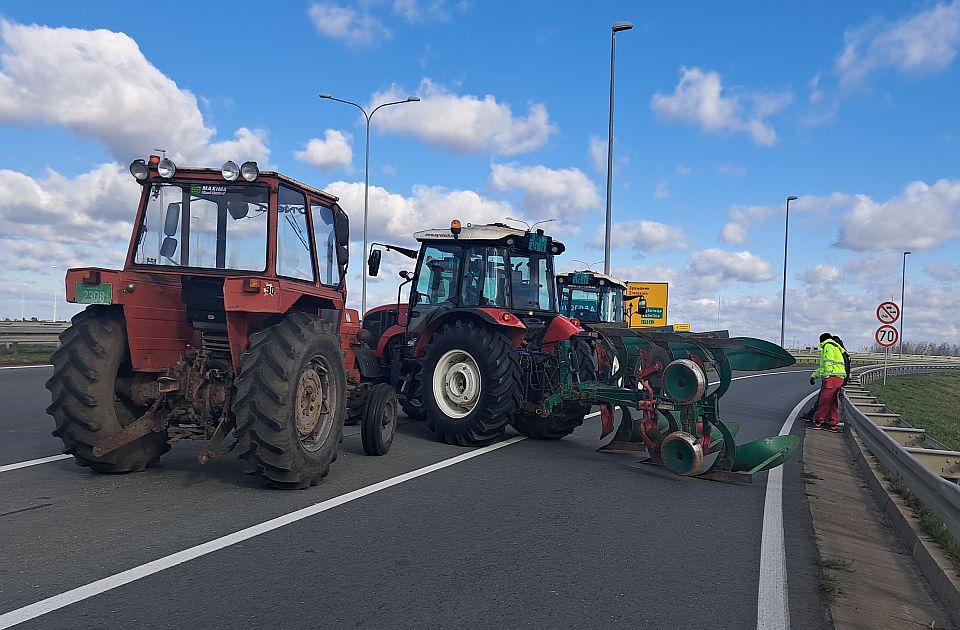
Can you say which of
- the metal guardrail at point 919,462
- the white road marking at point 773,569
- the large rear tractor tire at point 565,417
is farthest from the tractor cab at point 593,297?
the white road marking at point 773,569

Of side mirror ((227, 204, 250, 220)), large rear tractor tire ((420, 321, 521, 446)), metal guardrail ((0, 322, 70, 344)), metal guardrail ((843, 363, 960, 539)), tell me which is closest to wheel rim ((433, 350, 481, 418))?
large rear tractor tire ((420, 321, 521, 446))

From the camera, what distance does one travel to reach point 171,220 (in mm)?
7383

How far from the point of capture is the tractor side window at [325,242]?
8023 millimetres

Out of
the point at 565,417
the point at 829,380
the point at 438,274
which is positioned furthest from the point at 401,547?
the point at 829,380

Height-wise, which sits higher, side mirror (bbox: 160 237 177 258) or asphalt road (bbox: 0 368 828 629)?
side mirror (bbox: 160 237 177 258)

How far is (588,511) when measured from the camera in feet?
22.3

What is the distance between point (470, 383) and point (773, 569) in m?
5.19

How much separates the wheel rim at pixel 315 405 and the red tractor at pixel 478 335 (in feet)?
8.75

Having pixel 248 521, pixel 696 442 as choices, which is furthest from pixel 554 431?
pixel 248 521

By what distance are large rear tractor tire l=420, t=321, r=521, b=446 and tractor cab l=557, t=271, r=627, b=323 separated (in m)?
12.0

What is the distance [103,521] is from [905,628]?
5.07 metres

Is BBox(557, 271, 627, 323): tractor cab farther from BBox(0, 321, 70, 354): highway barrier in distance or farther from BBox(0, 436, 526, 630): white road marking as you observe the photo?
BBox(0, 321, 70, 354): highway barrier in distance

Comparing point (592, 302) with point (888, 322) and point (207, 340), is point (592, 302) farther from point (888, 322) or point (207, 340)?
point (207, 340)

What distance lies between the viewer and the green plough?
8.23 metres
